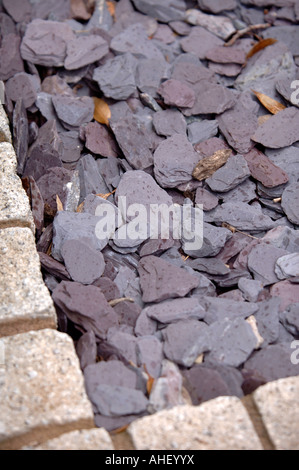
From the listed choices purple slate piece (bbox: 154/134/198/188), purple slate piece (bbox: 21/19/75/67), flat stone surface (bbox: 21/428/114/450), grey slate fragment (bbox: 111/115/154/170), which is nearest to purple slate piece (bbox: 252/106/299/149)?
purple slate piece (bbox: 154/134/198/188)

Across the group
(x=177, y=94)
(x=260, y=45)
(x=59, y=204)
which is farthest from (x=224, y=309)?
(x=260, y=45)

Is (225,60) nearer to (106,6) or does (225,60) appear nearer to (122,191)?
(106,6)

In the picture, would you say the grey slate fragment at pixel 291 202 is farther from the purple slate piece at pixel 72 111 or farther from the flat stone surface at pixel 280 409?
the purple slate piece at pixel 72 111

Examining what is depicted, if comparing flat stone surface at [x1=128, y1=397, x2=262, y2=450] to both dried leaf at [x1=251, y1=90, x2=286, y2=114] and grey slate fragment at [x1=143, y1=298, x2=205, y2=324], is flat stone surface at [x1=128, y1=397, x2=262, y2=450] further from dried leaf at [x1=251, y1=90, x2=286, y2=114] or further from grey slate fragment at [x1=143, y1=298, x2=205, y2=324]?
dried leaf at [x1=251, y1=90, x2=286, y2=114]

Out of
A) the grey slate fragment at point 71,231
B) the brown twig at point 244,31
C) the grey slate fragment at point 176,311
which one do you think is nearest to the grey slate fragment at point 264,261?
the grey slate fragment at point 176,311
